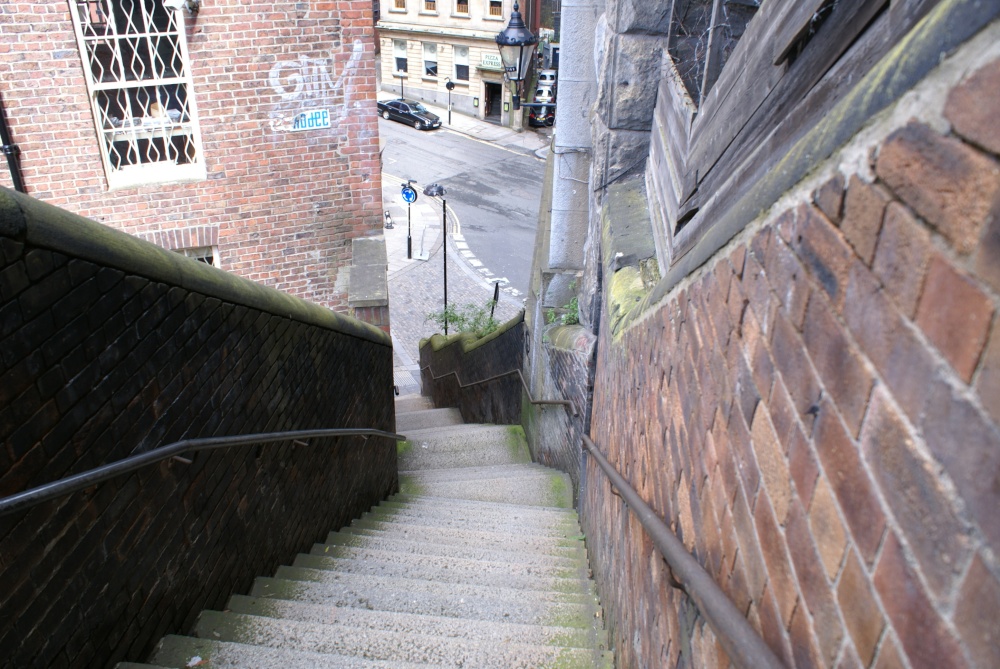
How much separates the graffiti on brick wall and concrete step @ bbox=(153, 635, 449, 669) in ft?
17.7

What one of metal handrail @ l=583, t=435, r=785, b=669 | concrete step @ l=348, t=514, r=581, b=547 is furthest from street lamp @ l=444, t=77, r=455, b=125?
metal handrail @ l=583, t=435, r=785, b=669

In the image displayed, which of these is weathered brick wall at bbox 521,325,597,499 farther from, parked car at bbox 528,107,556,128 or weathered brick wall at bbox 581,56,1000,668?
parked car at bbox 528,107,556,128

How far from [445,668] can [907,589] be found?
2.10m

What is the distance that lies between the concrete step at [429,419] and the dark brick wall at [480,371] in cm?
16

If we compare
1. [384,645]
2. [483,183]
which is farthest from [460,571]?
[483,183]

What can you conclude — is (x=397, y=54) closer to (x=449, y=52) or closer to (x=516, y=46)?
(x=449, y=52)

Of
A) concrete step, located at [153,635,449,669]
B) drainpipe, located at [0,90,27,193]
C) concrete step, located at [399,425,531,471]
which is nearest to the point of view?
concrete step, located at [153,635,449,669]

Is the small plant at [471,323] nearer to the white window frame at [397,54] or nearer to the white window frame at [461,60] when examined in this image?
the white window frame at [461,60]

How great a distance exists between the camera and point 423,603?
3.24 metres

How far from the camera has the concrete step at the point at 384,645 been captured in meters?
2.69

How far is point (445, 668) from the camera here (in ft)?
8.54

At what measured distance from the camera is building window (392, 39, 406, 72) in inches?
1176

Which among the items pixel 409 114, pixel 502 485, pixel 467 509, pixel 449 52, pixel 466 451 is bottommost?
pixel 409 114

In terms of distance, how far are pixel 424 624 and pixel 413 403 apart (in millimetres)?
9458
